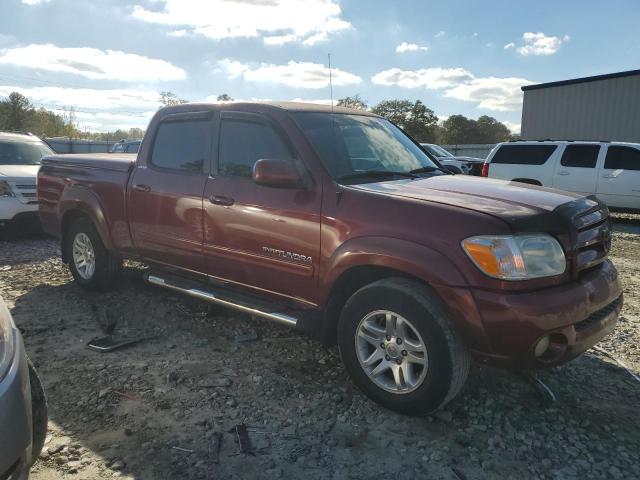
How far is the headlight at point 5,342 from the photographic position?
1.92 meters

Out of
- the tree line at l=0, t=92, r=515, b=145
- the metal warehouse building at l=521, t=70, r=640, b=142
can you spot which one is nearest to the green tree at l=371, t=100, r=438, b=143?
the tree line at l=0, t=92, r=515, b=145

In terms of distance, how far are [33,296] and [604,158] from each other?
11612 mm

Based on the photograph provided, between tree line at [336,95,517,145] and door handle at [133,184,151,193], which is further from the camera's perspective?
tree line at [336,95,517,145]

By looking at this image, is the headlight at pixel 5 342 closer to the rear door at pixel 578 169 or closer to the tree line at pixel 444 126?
the rear door at pixel 578 169

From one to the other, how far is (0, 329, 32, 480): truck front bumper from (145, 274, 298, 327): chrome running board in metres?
1.69

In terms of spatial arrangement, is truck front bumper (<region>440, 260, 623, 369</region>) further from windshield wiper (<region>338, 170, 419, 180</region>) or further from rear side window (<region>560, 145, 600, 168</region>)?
rear side window (<region>560, 145, 600, 168</region>)

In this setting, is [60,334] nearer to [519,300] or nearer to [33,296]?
[33,296]

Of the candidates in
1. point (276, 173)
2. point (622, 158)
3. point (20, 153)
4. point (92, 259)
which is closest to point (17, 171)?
point (20, 153)

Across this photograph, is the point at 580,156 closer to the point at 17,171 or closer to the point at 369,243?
the point at 369,243

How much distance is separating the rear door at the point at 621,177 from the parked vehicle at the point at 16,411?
12.1 meters

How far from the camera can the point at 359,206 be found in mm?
3172

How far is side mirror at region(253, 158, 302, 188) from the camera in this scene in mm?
3330

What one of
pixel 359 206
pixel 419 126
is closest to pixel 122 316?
pixel 359 206

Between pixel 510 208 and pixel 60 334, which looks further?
pixel 60 334
